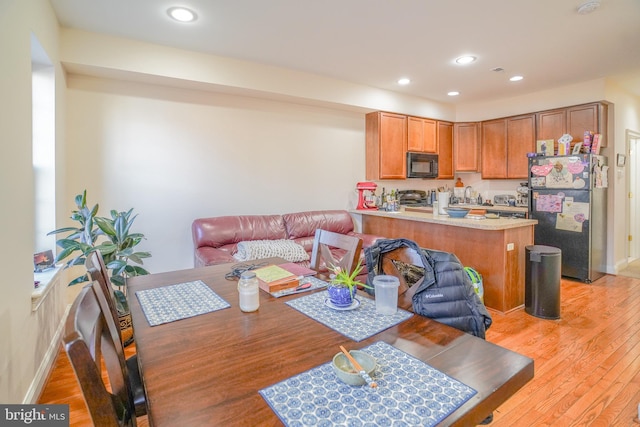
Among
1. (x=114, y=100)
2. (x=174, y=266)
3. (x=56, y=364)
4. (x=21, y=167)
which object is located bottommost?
(x=56, y=364)

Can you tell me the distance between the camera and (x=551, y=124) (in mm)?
4605

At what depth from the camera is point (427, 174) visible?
5188 mm

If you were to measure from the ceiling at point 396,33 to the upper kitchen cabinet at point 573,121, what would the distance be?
16.7 inches

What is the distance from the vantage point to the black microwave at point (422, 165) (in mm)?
4965

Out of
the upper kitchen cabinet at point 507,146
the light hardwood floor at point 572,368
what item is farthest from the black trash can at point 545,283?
the upper kitchen cabinet at point 507,146

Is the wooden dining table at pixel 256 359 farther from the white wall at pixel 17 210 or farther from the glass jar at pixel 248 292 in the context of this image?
the white wall at pixel 17 210

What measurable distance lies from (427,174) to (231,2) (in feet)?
12.3

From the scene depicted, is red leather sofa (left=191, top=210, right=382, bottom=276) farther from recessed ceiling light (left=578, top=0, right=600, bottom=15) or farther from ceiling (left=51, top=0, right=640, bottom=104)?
recessed ceiling light (left=578, top=0, right=600, bottom=15)

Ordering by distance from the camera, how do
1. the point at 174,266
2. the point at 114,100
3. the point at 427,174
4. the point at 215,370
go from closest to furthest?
the point at 215,370 < the point at 114,100 < the point at 174,266 < the point at 427,174

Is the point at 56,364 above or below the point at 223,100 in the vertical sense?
below

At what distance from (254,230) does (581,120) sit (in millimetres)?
4419

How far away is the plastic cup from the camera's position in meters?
1.28

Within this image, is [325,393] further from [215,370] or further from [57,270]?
[57,270]

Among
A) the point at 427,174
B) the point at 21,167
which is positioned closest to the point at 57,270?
the point at 21,167
